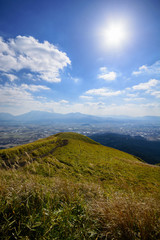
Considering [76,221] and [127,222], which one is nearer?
[127,222]

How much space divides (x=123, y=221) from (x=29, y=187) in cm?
332

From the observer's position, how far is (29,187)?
3.73 metres

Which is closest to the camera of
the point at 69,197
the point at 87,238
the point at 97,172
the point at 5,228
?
the point at 5,228

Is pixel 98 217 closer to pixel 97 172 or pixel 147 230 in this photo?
pixel 147 230

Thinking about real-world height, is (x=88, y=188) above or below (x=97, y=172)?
above

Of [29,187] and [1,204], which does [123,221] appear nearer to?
[29,187]

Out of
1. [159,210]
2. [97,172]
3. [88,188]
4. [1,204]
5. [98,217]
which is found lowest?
[97,172]

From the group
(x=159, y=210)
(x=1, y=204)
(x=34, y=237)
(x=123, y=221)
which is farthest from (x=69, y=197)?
(x=159, y=210)

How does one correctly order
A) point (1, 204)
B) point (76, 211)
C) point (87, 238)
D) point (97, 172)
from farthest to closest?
point (97, 172) < point (76, 211) < point (1, 204) < point (87, 238)

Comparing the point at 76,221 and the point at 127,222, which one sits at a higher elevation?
the point at 127,222

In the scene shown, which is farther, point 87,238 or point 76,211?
point 76,211

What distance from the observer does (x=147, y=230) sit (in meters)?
2.49

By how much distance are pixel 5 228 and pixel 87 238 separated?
80.0 inches

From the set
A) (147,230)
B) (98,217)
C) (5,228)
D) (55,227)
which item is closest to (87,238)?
(98,217)
